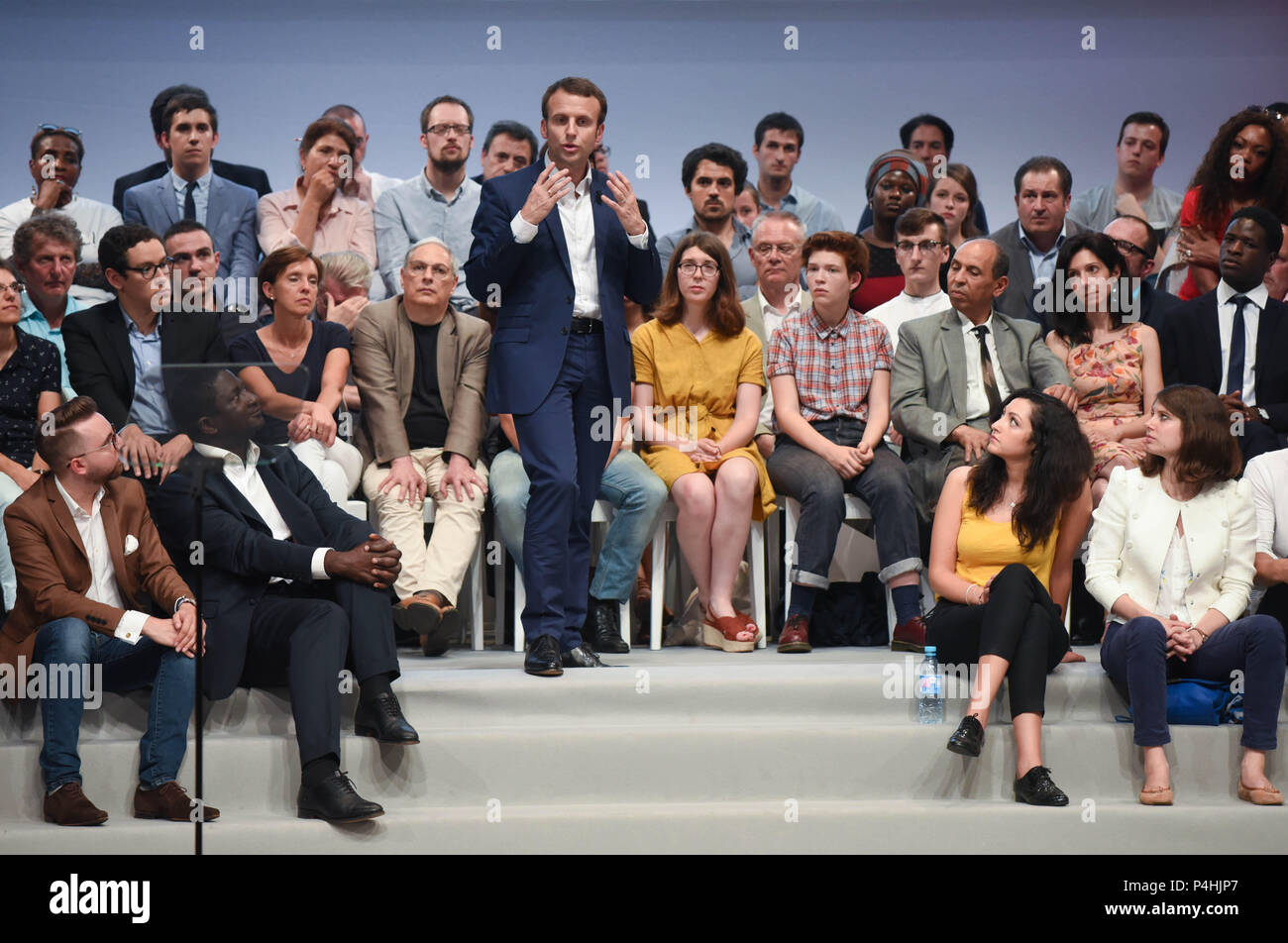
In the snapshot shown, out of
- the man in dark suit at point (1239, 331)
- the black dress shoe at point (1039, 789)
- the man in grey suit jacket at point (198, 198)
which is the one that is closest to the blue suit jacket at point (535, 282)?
the black dress shoe at point (1039, 789)

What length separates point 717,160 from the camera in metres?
5.03

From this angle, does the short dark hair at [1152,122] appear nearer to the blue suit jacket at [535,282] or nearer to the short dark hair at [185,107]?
the blue suit jacket at [535,282]

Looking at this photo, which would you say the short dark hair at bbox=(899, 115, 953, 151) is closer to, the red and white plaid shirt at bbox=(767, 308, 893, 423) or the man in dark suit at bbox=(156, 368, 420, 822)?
the red and white plaid shirt at bbox=(767, 308, 893, 423)

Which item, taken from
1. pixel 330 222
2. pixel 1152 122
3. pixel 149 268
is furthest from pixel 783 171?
pixel 149 268

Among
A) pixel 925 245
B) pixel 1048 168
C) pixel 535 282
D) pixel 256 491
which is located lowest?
pixel 256 491

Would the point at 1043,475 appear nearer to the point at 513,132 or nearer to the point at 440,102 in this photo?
the point at 513,132

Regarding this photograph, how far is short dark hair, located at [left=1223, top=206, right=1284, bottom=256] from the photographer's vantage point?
14.1 feet

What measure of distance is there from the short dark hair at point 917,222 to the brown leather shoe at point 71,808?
10.3ft

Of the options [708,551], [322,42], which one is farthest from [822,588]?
[322,42]

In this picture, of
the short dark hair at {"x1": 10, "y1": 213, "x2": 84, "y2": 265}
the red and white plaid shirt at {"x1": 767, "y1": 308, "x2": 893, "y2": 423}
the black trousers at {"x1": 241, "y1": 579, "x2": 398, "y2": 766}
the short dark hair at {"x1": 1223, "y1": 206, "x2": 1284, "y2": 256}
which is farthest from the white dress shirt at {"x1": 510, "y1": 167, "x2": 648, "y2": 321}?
the short dark hair at {"x1": 1223, "y1": 206, "x2": 1284, "y2": 256}

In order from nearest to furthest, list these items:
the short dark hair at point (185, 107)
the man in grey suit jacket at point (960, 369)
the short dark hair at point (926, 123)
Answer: the man in grey suit jacket at point (960, 369) < the short dark hair at point (185, 107) < the short dark hair at point (926, 123)

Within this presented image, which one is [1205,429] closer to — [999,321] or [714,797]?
[999,321]

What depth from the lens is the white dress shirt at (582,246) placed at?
3756mm

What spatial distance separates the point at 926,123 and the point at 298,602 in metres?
3.53
